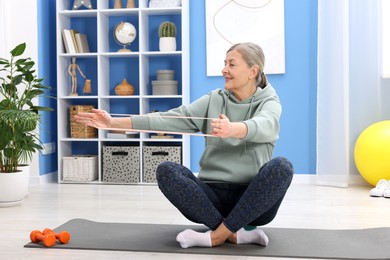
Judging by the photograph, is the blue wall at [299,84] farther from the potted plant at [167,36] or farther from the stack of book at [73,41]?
the stack of book at [73,41]

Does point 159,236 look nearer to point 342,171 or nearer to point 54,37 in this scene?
point 342,171

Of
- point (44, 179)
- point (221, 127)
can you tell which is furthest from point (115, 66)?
point (221, 127)

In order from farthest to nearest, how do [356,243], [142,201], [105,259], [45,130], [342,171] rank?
[45,130], [342,171], [142,201], [356,243], [105,259]

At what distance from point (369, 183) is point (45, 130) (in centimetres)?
268

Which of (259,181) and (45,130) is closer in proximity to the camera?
(259,181)

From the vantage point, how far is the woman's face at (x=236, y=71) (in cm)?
240

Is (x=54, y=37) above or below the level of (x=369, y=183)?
above

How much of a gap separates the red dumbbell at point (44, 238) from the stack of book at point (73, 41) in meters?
2.48

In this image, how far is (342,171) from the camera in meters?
4.29

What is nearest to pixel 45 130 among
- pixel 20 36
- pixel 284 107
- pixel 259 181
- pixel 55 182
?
pixel 55 182

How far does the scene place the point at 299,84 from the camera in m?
4.52

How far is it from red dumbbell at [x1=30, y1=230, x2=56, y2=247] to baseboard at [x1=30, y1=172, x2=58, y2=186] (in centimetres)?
215

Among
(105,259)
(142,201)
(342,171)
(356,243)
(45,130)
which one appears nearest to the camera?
(105,259)

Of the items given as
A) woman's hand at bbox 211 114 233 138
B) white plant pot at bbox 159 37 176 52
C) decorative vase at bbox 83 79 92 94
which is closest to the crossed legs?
woman's hand at bbox 211 114 233 138
